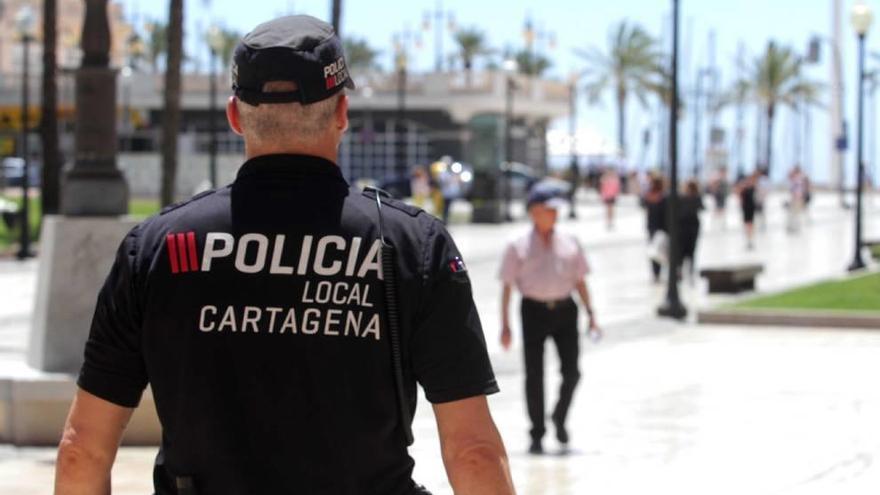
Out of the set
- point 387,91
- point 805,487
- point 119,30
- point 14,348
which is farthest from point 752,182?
point 119,30

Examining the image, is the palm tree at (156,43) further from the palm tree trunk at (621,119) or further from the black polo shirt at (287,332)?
the black polo shirt at (287,332)

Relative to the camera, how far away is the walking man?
11.2m

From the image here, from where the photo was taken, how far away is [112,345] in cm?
343

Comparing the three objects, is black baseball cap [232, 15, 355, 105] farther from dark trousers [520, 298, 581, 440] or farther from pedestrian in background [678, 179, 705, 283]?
pedestrian in background [678, 179, 705, 283]

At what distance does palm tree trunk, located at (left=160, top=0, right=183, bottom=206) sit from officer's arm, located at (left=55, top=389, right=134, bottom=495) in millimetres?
16343

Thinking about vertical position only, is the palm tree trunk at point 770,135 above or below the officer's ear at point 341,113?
above

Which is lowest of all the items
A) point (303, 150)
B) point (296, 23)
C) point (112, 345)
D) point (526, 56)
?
point (112, 345)

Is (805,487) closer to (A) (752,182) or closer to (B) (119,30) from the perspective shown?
(A) (752,182)

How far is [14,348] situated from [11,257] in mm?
17067

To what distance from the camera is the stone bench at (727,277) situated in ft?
80.7

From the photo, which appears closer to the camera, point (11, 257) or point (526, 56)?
point (11, 257)

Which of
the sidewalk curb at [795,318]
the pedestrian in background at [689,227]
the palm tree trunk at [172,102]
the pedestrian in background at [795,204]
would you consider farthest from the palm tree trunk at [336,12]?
the pedestrian in background at [795,204]

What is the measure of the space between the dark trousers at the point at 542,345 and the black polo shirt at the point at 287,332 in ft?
25.6

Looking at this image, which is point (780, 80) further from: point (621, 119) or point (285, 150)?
point (285, 150)
